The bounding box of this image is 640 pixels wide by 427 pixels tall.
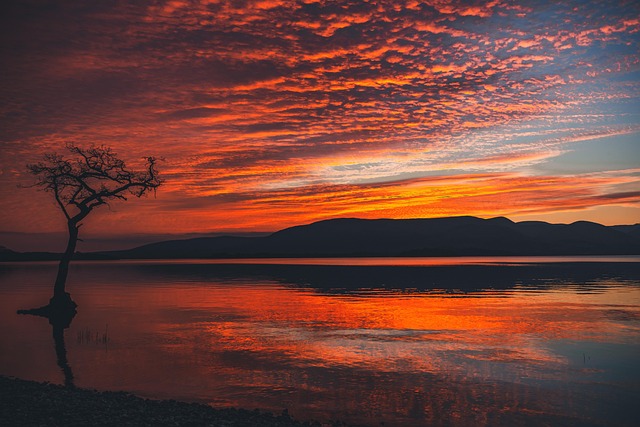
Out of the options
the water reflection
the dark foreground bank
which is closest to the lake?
the water reflection

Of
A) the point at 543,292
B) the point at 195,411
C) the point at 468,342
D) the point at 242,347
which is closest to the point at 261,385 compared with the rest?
the point at 195,411

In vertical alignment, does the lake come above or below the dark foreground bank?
below

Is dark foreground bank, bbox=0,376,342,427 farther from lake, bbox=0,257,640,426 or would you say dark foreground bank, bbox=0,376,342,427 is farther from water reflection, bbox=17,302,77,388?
water reflection, bbox=17,302,77,388

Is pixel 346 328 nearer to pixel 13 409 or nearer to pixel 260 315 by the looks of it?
pixel 260 315

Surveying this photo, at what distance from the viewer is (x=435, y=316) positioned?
4847 centimetres

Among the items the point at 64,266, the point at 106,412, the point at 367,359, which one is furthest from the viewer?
the point at 64,266

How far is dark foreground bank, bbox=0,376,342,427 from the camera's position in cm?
1673

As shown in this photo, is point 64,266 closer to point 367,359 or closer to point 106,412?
point 367,359

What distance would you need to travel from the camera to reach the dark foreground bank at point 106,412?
16734 mm

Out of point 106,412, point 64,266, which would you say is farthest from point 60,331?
point 106,412

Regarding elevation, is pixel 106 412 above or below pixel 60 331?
above

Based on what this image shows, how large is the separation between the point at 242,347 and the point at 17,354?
1357 cm

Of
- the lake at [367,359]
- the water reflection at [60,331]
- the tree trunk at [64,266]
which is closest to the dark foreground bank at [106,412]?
the lake at [367,359]

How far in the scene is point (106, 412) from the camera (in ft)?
58.4
